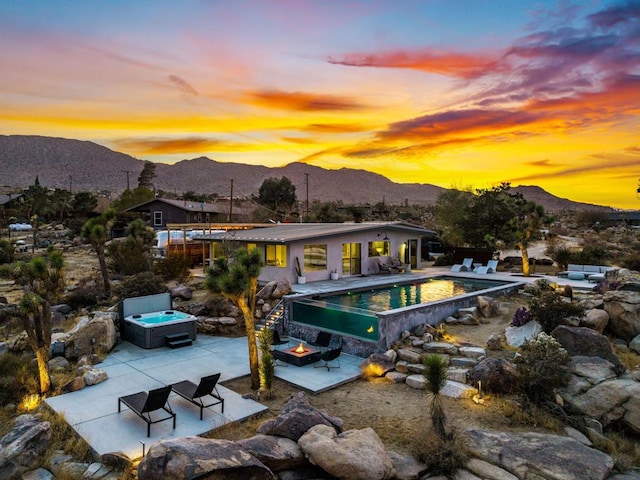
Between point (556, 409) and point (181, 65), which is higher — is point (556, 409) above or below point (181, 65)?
below

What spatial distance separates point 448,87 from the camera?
23.0 metres

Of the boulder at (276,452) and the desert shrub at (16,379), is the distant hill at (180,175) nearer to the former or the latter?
the desert shrub at (16,379)

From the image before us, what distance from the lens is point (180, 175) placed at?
138 meters

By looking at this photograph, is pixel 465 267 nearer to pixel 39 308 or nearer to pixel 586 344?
pixel 586 344

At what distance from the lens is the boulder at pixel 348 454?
590cm

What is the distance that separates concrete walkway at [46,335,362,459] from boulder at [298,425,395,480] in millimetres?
2197

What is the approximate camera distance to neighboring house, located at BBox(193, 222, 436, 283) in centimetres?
1948

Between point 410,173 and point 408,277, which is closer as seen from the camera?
point 408,277

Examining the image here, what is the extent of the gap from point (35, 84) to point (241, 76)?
11.6 meters

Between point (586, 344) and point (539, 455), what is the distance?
4.64 metres

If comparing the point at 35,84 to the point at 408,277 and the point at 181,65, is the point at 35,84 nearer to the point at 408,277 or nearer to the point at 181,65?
the point at 181,65

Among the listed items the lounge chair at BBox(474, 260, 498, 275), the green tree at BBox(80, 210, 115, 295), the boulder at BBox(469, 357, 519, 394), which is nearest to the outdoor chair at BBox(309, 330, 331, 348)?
the boulder at BBox(469, 357, 519, 394)

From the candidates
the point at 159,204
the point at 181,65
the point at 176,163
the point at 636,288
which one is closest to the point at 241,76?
the point at 181,65

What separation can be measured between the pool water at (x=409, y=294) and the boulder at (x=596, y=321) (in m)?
4.72
